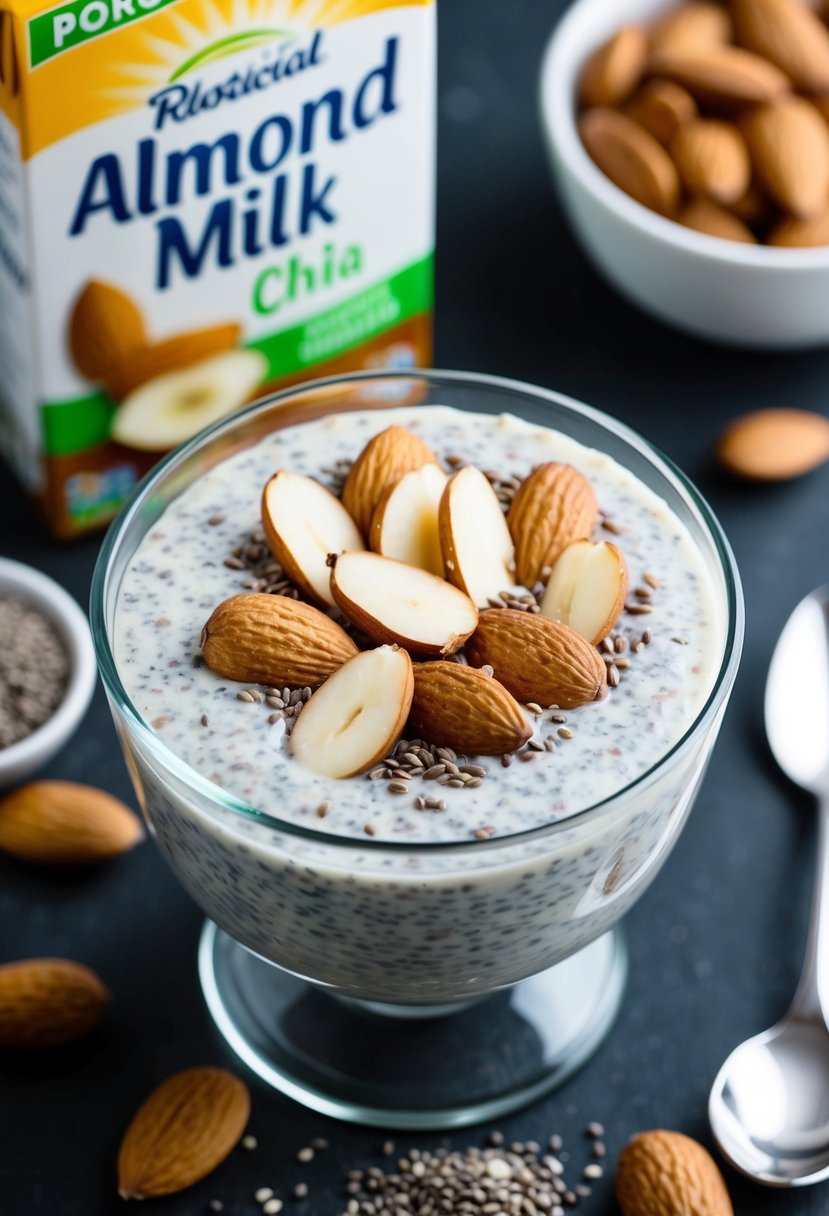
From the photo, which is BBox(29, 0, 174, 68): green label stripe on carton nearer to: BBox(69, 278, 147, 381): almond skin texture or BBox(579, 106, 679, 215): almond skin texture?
BBox(69, 278, 147, 381): almond skin texture

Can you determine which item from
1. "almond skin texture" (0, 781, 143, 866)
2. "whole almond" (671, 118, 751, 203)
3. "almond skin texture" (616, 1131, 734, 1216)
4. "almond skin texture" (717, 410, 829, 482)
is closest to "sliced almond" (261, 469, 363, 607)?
"almond skin texture" (0, 781, 143, 866)

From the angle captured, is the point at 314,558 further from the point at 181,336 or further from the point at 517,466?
the point at 181,336

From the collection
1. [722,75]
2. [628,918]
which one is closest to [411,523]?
[628,918]

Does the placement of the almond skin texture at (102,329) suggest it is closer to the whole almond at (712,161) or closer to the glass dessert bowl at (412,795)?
the glass dessert bowl at (412,795)

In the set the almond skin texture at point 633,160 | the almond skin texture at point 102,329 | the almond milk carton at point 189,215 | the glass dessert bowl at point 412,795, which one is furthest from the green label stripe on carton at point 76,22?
the almond skin texture at point 633,160

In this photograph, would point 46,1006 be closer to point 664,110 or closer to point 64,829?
point 64,829

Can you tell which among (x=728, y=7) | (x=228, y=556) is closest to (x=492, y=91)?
(x=728, y=7)
